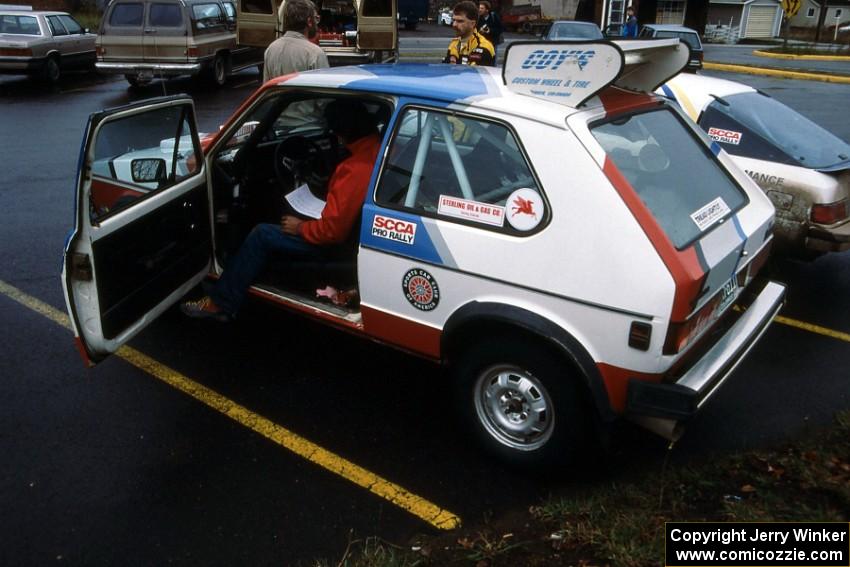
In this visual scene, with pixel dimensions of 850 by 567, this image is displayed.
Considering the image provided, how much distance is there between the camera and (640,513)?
2.85 metres

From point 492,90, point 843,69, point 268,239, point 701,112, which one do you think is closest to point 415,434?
point 268,239

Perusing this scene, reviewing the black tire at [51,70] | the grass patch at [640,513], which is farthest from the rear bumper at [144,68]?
the grass patch at [640,513]

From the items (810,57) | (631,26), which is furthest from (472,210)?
(810,57)

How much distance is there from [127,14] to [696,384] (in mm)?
14639

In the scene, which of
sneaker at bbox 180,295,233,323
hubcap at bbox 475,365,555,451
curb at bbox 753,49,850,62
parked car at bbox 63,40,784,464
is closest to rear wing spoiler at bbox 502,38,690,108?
parked car at bbox 63,40,784,464

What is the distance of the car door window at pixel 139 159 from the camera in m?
3.91

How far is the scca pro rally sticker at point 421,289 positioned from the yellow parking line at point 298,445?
850mm

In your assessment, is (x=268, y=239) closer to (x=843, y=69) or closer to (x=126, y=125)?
(x=126, y=125)

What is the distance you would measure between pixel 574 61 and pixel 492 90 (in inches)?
17.7

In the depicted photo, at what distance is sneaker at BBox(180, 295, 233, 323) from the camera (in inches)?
162

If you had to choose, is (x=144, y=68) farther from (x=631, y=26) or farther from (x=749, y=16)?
(x=749, y=16)

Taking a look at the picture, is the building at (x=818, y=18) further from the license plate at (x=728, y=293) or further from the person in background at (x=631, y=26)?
the license plate at (x=728, y=293)

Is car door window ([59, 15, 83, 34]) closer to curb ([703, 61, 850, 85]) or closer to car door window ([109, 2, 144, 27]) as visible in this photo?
car door window ([109, 2, 144, 27])

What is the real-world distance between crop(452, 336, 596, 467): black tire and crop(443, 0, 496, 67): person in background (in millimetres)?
4570
